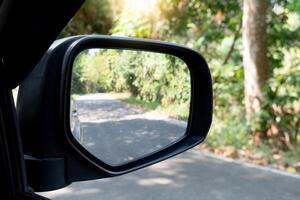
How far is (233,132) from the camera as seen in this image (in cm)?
698

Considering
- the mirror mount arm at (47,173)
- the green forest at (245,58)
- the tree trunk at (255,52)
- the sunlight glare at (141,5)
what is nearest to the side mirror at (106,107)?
the mirror mount arm at (47,173)

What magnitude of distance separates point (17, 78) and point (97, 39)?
235mm

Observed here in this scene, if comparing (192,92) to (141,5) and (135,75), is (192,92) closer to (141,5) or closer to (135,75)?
(135,75)

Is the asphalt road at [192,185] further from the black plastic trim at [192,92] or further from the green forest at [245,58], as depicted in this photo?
the black plastic trim at [192,92]

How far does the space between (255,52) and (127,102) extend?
5674 mm

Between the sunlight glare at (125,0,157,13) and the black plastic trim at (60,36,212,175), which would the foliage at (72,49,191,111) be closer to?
the black plastic trim at (60,36,212,175)

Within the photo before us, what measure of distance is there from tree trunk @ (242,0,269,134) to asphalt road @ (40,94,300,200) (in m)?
Answer: 1.72

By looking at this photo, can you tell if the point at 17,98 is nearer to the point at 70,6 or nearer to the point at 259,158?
the point at 70,6

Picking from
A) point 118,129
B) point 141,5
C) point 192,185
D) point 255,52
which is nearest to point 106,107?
point 118,129

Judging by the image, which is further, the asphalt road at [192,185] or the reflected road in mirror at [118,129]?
the asphalt road at [192,185]

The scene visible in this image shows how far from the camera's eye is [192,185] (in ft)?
14.6

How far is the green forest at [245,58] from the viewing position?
6480 mm

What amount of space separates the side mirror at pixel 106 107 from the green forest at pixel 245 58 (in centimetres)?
294

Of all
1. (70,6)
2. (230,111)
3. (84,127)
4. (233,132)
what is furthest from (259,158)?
(70,6)
